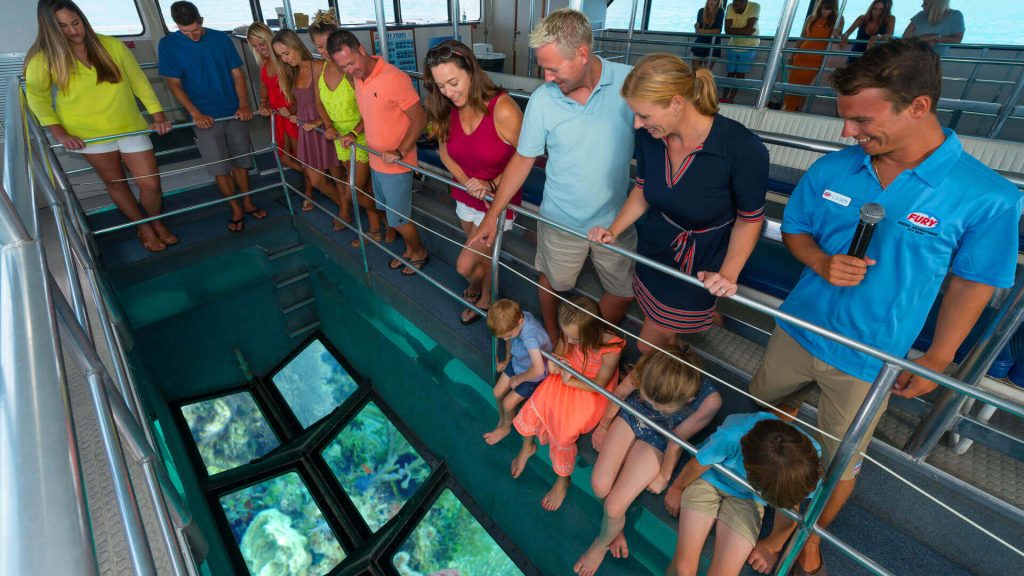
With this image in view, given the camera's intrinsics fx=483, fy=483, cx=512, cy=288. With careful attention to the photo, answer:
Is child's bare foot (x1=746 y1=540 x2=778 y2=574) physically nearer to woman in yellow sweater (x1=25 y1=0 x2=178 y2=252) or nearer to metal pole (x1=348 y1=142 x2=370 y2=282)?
metal pole (x1=348 y1=142 x2=370 y2=282)

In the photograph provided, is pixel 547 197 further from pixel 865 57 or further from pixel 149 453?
pixel 149 453

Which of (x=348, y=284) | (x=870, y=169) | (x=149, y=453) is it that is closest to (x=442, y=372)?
(x=348, y=284)

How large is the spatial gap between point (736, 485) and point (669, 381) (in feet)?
1.27

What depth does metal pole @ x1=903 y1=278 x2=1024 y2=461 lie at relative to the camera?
1.33 m

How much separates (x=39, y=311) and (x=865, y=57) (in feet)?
5.24

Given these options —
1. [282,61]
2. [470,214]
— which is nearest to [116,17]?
[282,61]

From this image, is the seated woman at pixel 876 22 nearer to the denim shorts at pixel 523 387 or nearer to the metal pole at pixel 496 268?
the metal pole at pixel 496 268

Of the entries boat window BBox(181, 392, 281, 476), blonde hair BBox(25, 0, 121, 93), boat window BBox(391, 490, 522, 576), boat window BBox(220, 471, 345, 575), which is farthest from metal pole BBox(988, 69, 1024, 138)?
boat window BBox(181, 392, 281, 476)

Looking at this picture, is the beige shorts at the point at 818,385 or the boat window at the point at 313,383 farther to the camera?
the boat window at the point at 313,383

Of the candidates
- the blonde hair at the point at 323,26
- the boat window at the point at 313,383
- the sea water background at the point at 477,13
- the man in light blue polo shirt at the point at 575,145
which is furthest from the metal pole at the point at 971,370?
the boat window at the point at 313,383

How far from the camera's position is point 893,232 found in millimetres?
1186

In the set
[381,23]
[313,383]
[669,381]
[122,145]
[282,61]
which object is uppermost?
[381,23]

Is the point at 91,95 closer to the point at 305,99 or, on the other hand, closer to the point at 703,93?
the point at 305,99

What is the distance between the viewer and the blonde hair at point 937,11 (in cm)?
419
